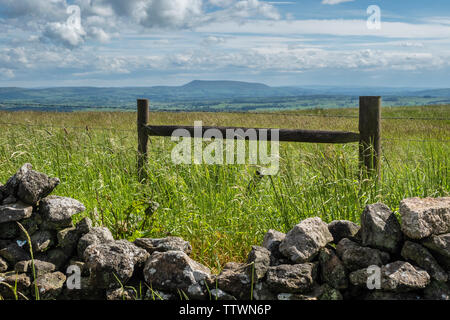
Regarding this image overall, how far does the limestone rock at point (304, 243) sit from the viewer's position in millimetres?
3014

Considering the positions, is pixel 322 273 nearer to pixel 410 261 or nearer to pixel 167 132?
pixel 410 261

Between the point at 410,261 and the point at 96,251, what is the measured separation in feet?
7.40

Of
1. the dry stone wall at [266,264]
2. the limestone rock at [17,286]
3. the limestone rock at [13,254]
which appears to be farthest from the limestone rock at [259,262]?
the limestone rock at [13,254]

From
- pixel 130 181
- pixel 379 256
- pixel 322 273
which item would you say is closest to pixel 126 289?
pixel 322 273

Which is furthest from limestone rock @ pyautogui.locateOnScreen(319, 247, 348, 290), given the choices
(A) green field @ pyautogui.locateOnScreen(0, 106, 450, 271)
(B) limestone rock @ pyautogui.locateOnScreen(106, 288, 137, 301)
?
(B) limestone rock @ pyautogui.locateOnScreen(106, 288, 137, 301)

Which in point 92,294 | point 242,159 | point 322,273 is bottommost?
point 92,294

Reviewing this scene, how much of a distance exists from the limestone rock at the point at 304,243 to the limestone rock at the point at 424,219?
573 millimetres

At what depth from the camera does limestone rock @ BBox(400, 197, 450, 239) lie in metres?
2.93

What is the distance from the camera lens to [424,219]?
9.73ft

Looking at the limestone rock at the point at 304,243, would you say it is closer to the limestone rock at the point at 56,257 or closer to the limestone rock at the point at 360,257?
the limestone rock at the point at 360,257

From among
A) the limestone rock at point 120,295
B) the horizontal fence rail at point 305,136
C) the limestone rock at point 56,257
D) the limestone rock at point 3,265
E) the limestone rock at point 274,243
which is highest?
the horizontal fence rail at point 305,136
